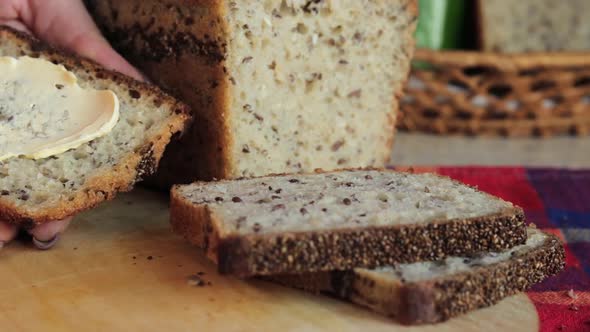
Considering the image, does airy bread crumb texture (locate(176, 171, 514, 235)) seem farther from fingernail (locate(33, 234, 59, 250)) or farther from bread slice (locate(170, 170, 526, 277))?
fingernail (locate(33, 234, 59, 250))

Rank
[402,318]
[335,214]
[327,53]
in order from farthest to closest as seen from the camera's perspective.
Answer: [327,53] < [335,214] < [402,318]

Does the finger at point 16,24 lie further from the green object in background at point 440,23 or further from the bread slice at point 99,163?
the green object in background at point 440,23

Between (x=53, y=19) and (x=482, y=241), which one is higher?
(x=53, y=19)

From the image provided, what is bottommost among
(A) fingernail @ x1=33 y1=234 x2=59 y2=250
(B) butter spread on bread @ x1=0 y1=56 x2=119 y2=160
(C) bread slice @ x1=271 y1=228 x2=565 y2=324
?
(A) fingernail @ x1=33 y1=234 x2=59 y2=250

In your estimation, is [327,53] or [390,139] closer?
[327,53]

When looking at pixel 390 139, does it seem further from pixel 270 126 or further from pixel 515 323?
pixel 515 323

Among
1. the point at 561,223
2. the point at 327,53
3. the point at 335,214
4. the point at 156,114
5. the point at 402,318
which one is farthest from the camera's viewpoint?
the point at 561,223

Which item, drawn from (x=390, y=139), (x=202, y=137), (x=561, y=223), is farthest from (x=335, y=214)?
(x=561, y=223)

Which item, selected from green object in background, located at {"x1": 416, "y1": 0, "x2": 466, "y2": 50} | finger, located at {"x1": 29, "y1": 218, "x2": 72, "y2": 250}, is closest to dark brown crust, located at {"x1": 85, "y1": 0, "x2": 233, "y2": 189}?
finger, located at {"x1": 29, "y1": 218, "x2": 72, "y2": 250}
